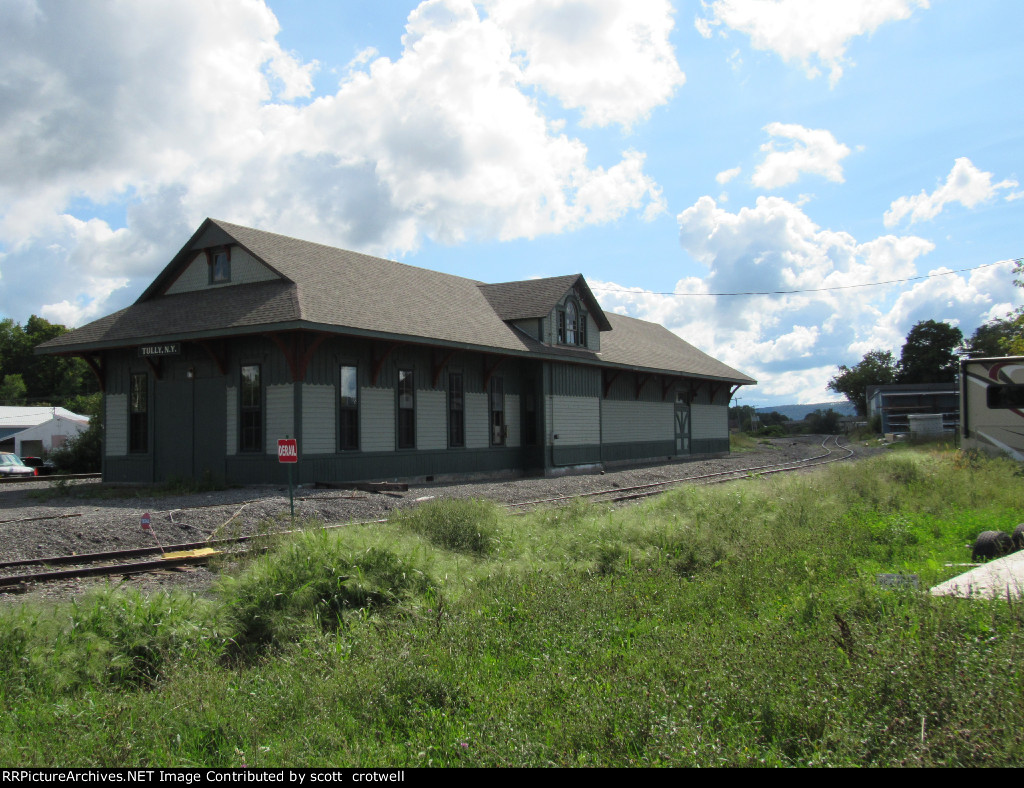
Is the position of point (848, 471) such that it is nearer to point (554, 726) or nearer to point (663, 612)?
point (663, 612)

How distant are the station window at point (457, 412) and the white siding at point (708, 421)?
1733 centimetres

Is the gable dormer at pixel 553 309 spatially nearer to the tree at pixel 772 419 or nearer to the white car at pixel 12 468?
the white car at pixel 12 468

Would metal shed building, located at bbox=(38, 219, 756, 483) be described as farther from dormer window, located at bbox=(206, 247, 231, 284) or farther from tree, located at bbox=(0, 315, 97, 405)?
tree, located at bbox=(0, 315, 97, 405)

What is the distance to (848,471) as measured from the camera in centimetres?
1541

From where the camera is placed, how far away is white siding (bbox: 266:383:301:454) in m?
17.8

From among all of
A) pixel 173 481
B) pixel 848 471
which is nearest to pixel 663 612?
pixel 848 471

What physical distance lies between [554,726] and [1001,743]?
1.99 metres

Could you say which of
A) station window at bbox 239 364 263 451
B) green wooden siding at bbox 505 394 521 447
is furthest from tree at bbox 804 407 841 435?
station window at bbox 239 364 263 451

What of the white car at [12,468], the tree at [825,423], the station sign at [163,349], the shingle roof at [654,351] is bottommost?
the white car at [12,468]

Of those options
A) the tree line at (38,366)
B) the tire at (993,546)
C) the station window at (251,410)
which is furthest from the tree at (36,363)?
the tire at (993,546)

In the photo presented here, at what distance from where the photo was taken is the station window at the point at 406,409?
20500 millimetres

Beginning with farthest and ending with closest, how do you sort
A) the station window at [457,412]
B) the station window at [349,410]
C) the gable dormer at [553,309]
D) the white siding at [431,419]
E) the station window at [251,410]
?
the gable dormer at [553,309]
the station window at [457,412]
the white siding at [431,419]
the station window at [349,410]
the station window at [251,410]

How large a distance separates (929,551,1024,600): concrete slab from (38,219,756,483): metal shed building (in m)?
13.6
